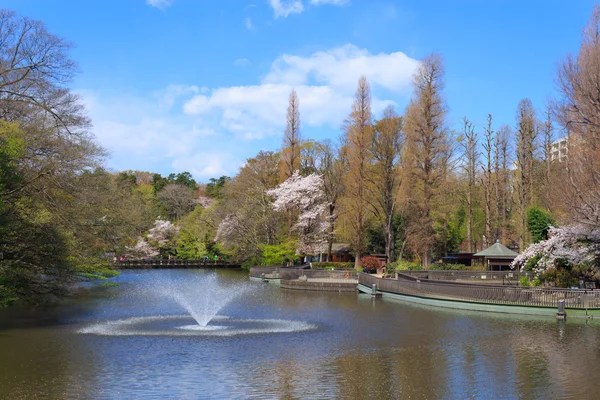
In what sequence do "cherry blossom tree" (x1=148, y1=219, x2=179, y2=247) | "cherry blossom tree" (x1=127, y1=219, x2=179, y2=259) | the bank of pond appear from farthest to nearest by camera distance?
"cherry blossom tree" (x1=148, y1=219, x2=179, y2=247), "cherry blossom tree" (x1=127, y1=219, x2=179, y2=259), the bank of pond

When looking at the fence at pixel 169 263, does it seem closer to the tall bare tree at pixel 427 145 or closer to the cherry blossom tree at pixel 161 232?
the cherry blossom tree at pixel 161 232

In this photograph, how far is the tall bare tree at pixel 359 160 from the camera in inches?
2100

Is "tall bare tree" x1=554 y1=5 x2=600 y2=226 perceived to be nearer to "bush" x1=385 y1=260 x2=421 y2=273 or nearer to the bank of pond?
the bank of pond

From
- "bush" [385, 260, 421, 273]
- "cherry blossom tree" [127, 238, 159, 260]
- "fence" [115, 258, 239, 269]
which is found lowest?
"fence" [115, 258, 239, 269]

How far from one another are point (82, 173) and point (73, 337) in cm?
1366

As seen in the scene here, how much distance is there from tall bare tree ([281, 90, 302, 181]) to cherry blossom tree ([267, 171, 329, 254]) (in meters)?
1.35

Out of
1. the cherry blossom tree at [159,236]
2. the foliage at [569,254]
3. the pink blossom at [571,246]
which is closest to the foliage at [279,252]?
the foliage at [569,254]

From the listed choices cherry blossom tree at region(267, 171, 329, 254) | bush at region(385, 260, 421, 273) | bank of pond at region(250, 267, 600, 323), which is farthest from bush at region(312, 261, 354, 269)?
bank of pond at region(250, 267, 600, 323)

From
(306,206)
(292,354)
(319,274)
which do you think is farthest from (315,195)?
(292,354)

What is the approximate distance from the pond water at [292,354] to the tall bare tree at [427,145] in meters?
18.9

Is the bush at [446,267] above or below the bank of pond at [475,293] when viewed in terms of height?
above

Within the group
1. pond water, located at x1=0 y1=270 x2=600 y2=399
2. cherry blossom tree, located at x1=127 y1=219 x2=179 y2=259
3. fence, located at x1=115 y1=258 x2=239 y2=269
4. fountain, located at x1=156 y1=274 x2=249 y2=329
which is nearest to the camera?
pond water, located at x1=0 y1=270 x2=600 y2=399

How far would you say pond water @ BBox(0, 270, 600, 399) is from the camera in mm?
14180

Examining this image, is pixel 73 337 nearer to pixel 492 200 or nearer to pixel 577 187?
pixel 577 187
